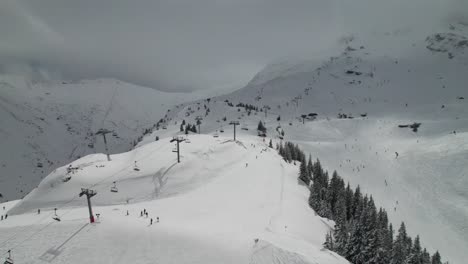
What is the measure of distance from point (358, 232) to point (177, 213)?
78.4 feet

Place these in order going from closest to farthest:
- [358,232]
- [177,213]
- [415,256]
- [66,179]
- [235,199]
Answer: [358,232]
[177,213]
[235,199]
[415,256]
[66,179]

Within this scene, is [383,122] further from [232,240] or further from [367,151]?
[232,240]

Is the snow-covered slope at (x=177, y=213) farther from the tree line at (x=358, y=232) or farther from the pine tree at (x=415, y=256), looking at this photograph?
the pine tree at (x=415, y=256)

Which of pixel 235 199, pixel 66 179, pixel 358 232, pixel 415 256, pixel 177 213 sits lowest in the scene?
pixel 415 256

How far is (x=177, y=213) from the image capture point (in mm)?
39125

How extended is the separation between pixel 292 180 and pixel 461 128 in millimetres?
127444

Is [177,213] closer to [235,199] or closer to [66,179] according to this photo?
[235,199]

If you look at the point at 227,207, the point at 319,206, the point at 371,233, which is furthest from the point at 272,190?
the point at 371,233

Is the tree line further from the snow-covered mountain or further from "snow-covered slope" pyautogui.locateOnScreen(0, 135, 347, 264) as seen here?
the snow-covered mountain

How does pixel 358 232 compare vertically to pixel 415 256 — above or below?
above

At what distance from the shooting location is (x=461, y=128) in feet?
484

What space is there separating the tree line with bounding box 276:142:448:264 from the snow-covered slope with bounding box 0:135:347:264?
287 cm

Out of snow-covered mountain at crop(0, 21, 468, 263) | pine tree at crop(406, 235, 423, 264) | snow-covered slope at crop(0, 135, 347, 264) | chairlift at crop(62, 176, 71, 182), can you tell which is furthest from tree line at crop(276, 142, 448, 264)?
chairlift at crop(62, 176, 71, 182)

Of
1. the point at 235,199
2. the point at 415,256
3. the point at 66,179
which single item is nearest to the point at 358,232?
the point at 235,199
